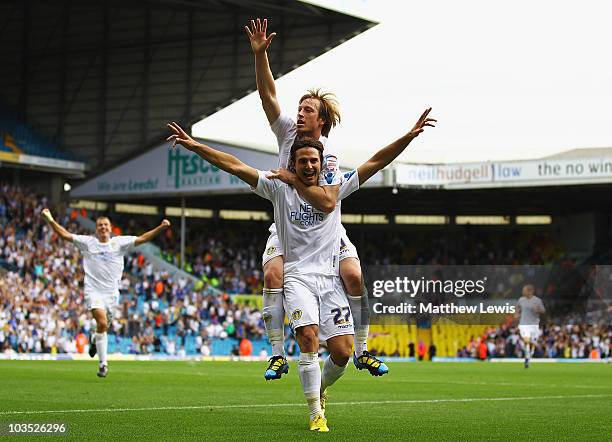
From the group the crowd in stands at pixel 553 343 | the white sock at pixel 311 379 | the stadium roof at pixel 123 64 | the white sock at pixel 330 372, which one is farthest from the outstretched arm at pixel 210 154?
the stadium roof at pixel 123 64

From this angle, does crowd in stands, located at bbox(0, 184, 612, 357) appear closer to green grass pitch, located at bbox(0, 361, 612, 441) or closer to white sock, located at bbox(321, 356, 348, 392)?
green grass pitch, located at bbox(0, 361, 612, 441)

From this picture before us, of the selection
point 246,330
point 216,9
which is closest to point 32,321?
point 246,330

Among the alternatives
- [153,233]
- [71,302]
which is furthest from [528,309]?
[71,302]

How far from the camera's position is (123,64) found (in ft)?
183

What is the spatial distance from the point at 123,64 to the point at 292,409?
45369 mm

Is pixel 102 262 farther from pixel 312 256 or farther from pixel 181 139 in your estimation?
pixel 181 139

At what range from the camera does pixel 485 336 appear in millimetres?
46906

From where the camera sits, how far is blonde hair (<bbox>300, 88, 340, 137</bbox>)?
10133 mm

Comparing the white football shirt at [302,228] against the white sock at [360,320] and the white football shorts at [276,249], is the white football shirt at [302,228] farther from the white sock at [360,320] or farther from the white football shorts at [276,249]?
the white sock at [360,320]

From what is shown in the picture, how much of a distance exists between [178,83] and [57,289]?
→ 1507 centimetres

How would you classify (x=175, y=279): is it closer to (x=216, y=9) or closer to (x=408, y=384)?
(x=216, y=9)

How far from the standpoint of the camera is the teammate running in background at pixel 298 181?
9828mm

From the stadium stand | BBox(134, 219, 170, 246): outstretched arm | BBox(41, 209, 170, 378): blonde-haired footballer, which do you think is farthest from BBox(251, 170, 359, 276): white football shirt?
the stadium stand

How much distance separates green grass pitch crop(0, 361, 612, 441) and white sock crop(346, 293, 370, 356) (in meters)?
0.73
